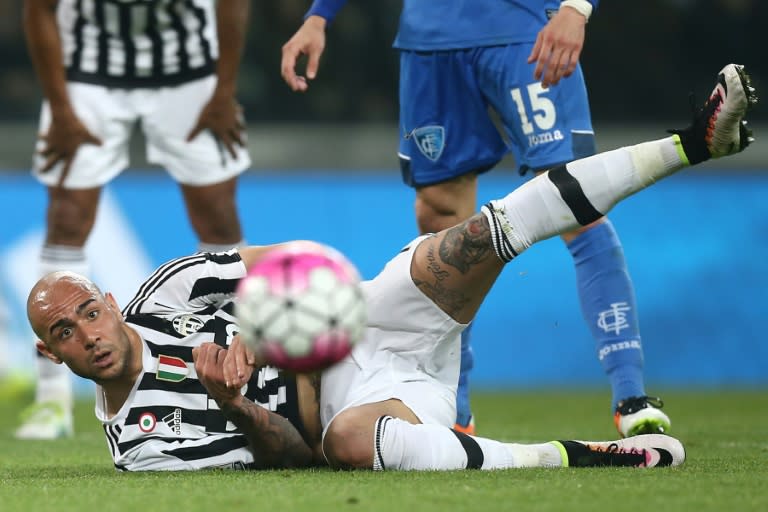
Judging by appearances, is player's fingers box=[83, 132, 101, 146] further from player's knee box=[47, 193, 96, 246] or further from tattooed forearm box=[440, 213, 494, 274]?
tattooed forearm box=[440, 213, 494, 274]

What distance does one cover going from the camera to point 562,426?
203 inches

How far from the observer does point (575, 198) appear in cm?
320

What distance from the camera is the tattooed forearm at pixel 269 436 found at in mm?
3289

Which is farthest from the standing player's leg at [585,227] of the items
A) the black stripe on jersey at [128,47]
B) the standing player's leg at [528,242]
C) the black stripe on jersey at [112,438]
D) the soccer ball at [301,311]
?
the black stripe on jersey at [128,47]

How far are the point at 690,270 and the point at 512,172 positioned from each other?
52.0 inches

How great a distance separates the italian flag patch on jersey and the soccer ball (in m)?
0.75

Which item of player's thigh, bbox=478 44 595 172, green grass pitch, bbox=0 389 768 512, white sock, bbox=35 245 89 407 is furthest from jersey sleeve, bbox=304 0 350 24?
green grass pitch, bbox=0 389 768 512

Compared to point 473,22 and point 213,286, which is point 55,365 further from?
point 473,22

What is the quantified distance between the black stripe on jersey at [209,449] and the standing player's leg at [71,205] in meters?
1.61

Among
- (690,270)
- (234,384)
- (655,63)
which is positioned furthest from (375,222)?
(234,384)

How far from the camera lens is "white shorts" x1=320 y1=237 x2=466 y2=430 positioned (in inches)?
134

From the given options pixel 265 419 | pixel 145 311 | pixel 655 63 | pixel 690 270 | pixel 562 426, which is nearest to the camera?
pixel 265 419

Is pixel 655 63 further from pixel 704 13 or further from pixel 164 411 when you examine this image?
pixel 164 411

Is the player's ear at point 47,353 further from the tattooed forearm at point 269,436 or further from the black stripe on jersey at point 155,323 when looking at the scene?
the tattooed forearm at point 269,436
